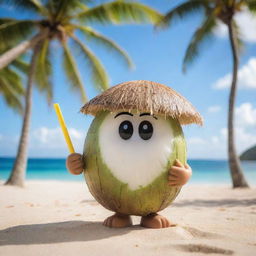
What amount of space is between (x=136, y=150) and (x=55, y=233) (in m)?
1.50

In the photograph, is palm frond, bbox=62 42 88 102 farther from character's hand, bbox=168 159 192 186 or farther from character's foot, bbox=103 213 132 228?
character's hand, bbox=168 159 192 186

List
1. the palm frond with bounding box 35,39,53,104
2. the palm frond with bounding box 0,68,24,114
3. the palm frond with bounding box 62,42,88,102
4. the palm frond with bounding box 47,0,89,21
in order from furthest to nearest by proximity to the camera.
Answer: the palm frond with bounding box 0,68,24,114
the palm frond with bounding box 35,39,53,104
the palm frond with bounding box 62,42,88,102
the palm frond with bounding box 47,0,89,21

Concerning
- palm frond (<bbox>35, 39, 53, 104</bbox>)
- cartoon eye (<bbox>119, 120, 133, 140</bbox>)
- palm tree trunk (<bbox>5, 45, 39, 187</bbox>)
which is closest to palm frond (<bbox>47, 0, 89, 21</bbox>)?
palm tree trunk (<bbox>5, 45, 39, 187</bbox>)

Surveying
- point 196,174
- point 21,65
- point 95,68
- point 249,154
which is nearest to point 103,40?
point 95,68

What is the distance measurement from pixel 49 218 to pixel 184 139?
8.89 feet

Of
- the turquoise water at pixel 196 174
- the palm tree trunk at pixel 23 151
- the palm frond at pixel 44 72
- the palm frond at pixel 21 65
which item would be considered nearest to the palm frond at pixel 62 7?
the palm tree trunk at pixel 23 151

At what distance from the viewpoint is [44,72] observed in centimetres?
1315

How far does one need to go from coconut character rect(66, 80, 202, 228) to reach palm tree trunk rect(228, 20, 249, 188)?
8.60 m

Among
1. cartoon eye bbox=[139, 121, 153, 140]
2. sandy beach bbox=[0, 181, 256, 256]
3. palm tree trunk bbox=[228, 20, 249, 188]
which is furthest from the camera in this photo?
palm tree trunk bbox=[228, 20, 249, 188]

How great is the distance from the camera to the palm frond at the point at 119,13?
36.7 feet

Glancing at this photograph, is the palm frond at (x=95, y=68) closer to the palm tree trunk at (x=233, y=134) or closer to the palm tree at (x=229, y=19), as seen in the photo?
the palm tree at (x=229, y=19)

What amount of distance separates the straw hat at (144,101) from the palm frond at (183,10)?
8.79 meters

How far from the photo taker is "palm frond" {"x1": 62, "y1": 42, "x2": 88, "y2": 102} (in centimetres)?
1279

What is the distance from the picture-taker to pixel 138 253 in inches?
122
